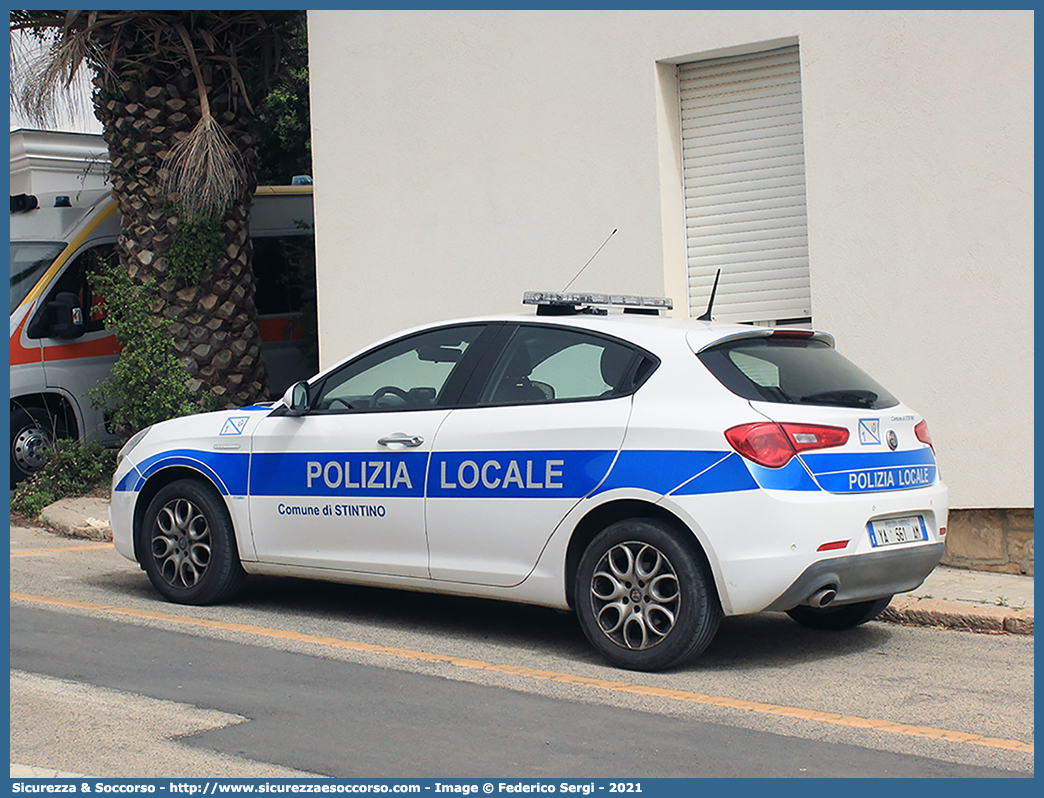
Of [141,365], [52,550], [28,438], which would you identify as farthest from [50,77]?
[52,550]

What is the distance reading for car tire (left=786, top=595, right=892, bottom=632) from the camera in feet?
22.1

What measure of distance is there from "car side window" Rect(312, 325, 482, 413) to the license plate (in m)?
2.30

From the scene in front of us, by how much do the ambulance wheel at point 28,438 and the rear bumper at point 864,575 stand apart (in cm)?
936

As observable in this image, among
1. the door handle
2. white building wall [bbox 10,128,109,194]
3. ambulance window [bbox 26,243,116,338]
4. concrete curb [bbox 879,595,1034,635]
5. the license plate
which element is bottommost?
concrete curb [bbox 879,595,1034,635]

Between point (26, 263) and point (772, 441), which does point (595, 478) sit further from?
point (26, 263)

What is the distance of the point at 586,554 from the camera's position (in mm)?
5969

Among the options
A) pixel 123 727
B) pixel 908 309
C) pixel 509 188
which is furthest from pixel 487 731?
pixel 509 188

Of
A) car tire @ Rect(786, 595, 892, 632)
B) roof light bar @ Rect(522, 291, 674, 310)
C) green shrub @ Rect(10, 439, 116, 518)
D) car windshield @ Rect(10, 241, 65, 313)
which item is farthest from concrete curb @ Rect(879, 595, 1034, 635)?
car windshield @ Rect(10, 241, 65, 313)

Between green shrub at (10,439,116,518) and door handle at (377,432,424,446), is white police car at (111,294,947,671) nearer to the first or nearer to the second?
door handle at (377,432,424,446)

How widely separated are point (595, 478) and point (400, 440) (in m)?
1.17

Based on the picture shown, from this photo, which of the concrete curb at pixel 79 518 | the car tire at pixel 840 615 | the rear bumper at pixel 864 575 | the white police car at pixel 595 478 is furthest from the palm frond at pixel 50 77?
the rear bumper at pixel 864 575

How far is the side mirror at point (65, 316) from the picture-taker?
1330cm

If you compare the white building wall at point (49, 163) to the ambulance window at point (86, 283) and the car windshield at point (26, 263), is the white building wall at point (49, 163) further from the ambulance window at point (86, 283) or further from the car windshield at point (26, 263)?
the car windshield at point (26, 263)

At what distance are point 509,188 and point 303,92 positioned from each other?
10626mm
